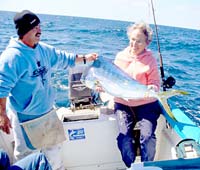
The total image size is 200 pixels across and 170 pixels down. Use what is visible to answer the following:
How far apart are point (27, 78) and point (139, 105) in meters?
1.21

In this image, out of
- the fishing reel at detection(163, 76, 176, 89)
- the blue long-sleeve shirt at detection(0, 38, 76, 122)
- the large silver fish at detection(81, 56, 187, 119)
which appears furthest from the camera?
the fishing reel at detection(163, 76, 176, 89)

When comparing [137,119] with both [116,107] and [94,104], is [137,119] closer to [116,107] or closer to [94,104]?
[116,107]

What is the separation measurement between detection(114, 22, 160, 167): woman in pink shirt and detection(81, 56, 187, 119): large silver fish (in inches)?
5.0

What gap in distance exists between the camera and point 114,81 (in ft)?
9.73

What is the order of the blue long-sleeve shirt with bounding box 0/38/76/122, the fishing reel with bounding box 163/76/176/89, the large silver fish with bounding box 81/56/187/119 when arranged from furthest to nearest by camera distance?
the fishing reel with bounding box 163/76/176/89 < the large silver fish with bounding box 81/56/187/119 < the blue long-sleeve shirt with bounding box 0/38/76/122

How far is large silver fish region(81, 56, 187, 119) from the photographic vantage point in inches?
113

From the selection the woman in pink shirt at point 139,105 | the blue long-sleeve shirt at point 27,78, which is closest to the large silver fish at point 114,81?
the woman in pink shirt at point 139,105

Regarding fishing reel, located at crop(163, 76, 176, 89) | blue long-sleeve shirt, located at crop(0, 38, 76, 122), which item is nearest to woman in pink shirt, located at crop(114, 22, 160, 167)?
fishing reel, located at crop(163, 76, 176, 89)

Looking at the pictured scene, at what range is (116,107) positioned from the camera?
3.20m

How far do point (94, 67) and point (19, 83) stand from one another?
2.79ft

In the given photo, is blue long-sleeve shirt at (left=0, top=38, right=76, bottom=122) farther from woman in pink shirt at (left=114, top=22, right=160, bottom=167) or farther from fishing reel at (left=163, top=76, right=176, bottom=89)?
fishing reel at (left=163, top=76, right=176, bottom=89)

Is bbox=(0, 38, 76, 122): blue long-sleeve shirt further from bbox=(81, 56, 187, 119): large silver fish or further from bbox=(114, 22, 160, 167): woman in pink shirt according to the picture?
bbox=(114, 22, 160, 167): woman in pink shirt

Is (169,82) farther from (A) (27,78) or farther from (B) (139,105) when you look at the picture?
(A) (27,78)

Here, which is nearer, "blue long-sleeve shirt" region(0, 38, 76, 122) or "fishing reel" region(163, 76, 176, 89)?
"blue long-sleeve shirt" region(0, 38, 76, 122)
